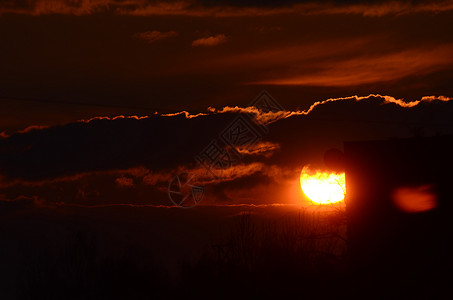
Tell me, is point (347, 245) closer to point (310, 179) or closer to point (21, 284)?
point (310, 179)

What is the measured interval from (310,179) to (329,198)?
3.90 feet

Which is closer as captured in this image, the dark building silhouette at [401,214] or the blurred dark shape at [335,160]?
the dark building silhouette at [401,214]

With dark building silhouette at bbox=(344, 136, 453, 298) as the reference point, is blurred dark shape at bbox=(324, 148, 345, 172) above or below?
above

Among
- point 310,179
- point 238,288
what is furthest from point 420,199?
point 238,288

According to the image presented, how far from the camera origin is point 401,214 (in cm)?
2723

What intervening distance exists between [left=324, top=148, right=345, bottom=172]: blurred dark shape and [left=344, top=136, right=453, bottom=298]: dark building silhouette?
3.50ft

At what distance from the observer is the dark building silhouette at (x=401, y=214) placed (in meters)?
26.3

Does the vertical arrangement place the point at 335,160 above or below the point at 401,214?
above

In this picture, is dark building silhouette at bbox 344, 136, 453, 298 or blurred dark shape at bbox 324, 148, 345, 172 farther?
blurred dark shape at bbox 324, 148, 345, 172

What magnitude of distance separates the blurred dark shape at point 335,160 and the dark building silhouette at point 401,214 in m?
1.07

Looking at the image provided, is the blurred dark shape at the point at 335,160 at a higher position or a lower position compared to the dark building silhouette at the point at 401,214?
higher

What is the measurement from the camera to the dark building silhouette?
86.2ft

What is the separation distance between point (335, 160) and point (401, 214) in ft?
13.7

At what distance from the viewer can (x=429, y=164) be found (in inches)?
1050
